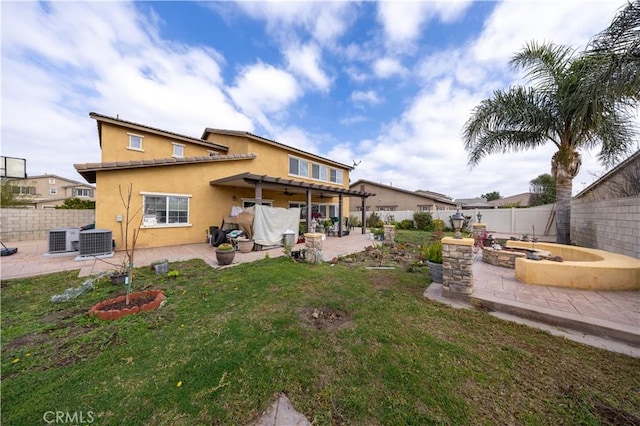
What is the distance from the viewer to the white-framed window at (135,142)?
11255 mm

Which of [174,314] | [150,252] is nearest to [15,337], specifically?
[174,314]

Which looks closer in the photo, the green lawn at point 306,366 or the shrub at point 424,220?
the green lawn at point 306,366

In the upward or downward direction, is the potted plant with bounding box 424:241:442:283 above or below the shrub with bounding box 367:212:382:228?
below

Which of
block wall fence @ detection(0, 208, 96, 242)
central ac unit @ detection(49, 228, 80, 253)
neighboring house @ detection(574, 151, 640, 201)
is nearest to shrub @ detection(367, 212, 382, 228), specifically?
neighboring house @ detection(574, 151, 640, 201)

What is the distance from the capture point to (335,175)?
18219 millimetres

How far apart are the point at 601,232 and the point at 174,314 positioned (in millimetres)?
12387

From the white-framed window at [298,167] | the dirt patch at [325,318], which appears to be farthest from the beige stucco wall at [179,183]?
the dirt patch at [325,318]

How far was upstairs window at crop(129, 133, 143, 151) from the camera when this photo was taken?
1126cm

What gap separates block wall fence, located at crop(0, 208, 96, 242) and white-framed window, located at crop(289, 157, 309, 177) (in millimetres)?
12209

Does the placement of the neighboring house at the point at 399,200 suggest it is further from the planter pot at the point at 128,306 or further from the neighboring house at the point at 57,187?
the neighboring house at the point at 57,187

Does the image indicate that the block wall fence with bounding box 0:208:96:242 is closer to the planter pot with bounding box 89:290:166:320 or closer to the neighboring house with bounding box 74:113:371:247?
the neighboring house with bounding box 74:113:371:247

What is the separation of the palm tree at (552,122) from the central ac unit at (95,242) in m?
14.4

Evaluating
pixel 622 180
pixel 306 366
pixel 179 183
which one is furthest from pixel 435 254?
pixel 179 183

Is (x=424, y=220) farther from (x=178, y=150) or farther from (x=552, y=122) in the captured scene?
(x=178, y=150)
